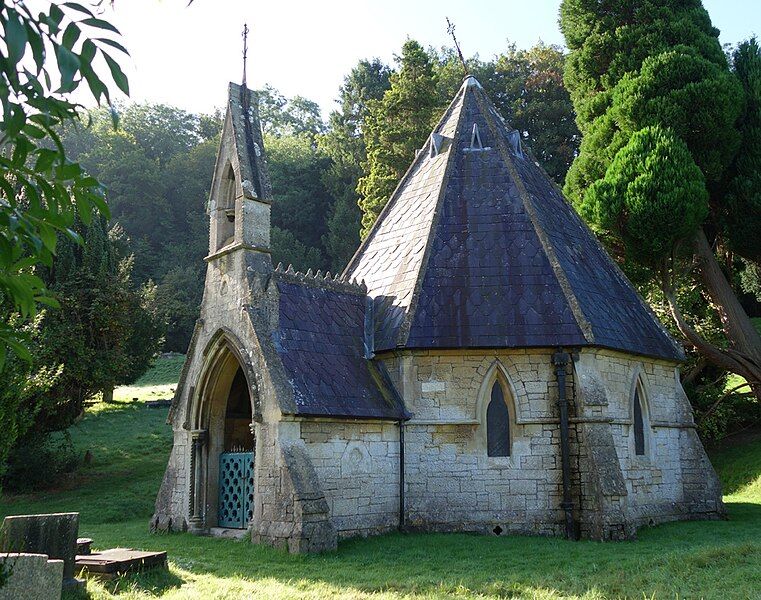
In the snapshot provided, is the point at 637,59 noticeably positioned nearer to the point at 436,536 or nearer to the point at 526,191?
the point at 526,191

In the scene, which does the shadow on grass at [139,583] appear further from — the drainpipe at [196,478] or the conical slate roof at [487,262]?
the conical slate roof at [487,262]

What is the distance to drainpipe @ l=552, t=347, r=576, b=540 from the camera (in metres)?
12.9

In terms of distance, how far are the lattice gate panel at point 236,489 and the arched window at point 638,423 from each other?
25.0 ft

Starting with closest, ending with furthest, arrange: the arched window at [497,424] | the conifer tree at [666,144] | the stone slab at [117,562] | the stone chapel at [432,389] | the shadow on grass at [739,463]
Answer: the stone slab at [117,562]
the stone chapel at [432,389]
the arched window at [497,424]
the conifer tree at [666,144]
the shadow on grass at [739,463]

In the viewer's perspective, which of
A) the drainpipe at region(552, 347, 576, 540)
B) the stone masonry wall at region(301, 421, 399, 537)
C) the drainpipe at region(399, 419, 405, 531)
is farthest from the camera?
the drainpipe at region(399, 419, 405, 531)

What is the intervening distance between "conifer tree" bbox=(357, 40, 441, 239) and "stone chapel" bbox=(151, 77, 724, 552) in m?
16.4

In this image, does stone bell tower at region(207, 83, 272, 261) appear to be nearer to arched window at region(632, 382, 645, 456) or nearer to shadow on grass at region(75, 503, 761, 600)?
shadow on grass at region(75, 503, 761, 600)

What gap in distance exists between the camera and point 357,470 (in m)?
13.0

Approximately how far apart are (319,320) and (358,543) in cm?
423

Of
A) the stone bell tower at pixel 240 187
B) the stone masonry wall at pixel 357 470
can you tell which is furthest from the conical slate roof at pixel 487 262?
the stone bell tower at pixel 240 187

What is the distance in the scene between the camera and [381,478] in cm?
1333

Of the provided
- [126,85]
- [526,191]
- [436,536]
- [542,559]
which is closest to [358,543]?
[436,536]

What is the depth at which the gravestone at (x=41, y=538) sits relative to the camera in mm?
8312

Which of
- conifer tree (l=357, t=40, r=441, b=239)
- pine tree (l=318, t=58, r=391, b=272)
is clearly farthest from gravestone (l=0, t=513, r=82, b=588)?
pine tree (l=318, t=58, r=391, b=272)
